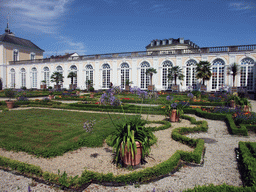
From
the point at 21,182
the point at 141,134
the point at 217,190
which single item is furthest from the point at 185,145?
the point at 21,182

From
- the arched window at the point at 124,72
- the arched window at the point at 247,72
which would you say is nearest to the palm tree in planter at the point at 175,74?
the arched window at the point at 247,72

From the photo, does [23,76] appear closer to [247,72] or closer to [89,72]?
[89,72]

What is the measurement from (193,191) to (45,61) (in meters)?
39.9

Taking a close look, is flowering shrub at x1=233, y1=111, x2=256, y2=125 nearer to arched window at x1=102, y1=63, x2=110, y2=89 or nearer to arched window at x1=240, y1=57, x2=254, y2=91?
arched window at x1=240, y1=57, x2=254, y2=91

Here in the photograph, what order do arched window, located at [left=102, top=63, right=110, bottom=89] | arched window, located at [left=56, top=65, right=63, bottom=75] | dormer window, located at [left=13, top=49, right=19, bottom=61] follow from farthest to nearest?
dormer window, located at [left=13, top=49, right=19, bottom=61]
arched window, located at [left=56, top=65, right=63, bottom=75]
arched window, located at [left=102, top=63, right=110, bottom=89]

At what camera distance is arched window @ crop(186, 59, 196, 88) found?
27.4 m

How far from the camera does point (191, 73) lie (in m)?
27.6

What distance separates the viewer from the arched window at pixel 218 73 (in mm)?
25859

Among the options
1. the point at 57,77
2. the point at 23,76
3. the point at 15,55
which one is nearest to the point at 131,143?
the point at 57,77

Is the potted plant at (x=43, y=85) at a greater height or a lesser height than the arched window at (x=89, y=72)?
lesser

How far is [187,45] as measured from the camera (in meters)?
53.9

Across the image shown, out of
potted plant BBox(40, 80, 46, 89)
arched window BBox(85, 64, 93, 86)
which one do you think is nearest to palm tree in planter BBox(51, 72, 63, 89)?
potted plant BBox(40, 80, 46, 89)

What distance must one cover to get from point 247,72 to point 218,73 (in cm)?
329

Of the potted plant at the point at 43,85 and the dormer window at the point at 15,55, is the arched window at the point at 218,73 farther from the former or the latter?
the dormer window at the point at 15,55
